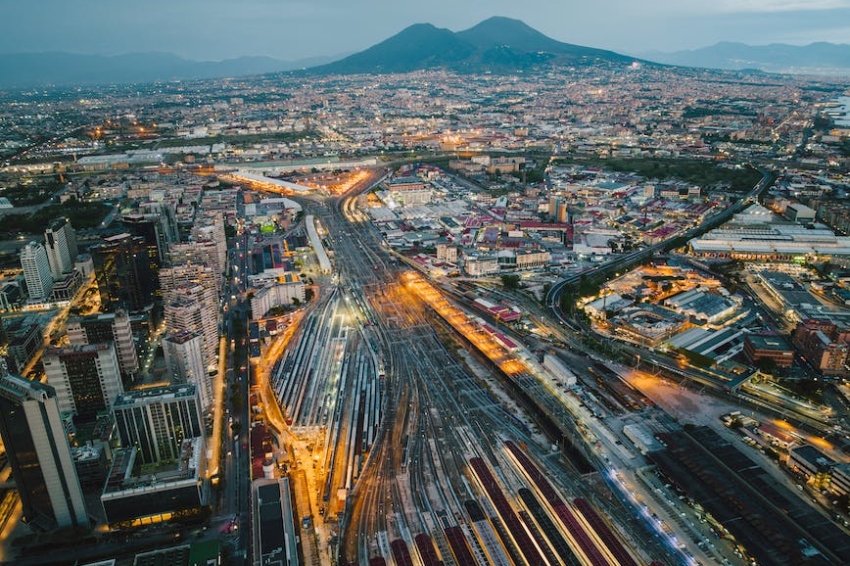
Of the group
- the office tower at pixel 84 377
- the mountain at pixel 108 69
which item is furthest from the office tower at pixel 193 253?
the mountain at pixel 108 69

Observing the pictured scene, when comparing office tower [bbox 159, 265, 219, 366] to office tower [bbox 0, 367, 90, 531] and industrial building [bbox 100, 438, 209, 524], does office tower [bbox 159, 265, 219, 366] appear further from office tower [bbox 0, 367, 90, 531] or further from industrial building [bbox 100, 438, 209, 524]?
office tower [bbox 0, 367, 90, 531]

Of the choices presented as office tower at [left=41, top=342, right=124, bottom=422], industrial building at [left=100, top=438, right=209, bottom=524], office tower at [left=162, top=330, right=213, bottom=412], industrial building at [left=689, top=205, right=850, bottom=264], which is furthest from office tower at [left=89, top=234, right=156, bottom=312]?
industrial building at [left=689, top=205, right=850, bottom=264]

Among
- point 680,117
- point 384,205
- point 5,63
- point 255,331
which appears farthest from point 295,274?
point 5,63

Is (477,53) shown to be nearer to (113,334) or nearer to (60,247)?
(60,247)

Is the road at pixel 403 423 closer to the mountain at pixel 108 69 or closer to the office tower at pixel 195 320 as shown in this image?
the office tower at pixel 195 320

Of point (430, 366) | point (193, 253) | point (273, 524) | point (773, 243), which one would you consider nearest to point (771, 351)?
point (430, 366)

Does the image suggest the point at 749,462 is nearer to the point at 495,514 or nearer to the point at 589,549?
the point at 589,549
